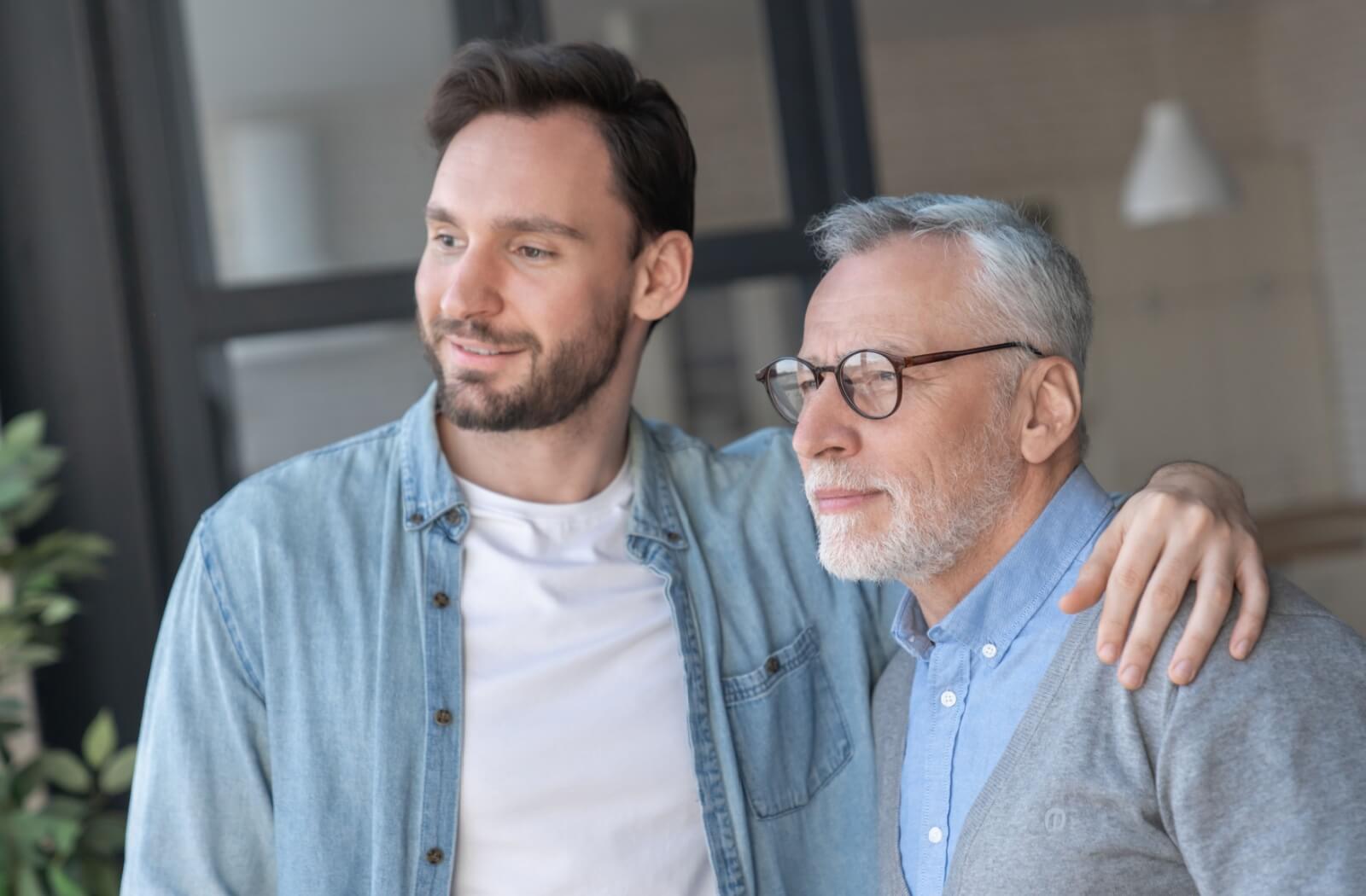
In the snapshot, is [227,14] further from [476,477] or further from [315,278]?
[476,477]

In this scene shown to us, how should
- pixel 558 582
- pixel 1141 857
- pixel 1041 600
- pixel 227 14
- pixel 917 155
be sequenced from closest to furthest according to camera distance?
1. pixel 1141 857
2. pixel 1041 600
3. pixel 558 582
4. pixel 227 14
5. pixel 917 155

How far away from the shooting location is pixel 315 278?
2639 mm

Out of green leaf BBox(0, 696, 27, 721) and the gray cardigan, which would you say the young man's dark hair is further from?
green leaf BBox(0, 696, 27, 721)

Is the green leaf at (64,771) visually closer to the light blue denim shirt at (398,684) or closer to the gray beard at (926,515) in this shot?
the light blue denim shirt at (398,684)

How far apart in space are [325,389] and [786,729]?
5.73 ft

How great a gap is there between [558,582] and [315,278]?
116cm

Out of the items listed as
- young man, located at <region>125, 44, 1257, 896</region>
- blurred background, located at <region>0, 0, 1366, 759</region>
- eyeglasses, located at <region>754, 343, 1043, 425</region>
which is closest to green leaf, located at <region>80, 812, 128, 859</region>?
blurred background, located at <region>0, 0, 1366, 759</region>

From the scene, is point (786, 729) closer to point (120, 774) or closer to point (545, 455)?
point (545, 455)

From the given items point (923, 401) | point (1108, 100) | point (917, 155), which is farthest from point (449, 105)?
point (1108, 100)

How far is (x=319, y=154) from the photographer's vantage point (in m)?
3.47

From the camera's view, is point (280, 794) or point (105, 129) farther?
point (105, 129)

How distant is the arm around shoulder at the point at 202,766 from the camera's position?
1.54 metres

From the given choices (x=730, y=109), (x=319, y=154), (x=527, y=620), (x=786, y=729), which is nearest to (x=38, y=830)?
(x=527, y=620)

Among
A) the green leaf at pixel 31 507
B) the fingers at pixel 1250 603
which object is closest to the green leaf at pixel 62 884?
the green leaf at pixel 31 507
